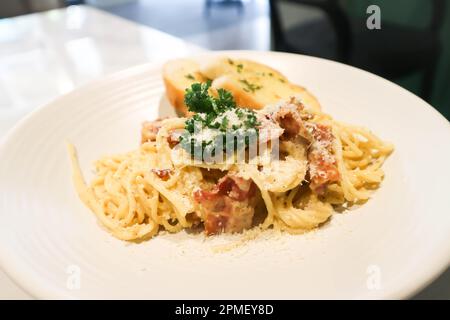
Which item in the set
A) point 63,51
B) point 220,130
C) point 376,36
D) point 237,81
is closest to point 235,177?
point 220,130

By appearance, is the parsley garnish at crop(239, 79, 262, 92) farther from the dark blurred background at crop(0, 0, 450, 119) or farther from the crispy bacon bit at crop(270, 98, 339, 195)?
the dark blurred background at crop(0, 0, 450, 119)

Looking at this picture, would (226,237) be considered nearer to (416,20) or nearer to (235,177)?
(235,177)

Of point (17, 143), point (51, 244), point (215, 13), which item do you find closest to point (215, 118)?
point (51, 244)

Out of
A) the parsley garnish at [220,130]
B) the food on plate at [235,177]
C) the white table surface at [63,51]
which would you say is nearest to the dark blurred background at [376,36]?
the white table surface at [63,51]

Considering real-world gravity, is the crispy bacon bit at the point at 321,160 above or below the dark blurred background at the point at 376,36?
above

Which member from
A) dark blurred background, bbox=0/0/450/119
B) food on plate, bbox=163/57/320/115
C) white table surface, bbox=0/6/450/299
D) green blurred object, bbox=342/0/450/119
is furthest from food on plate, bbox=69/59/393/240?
green blurred object, bbox=342/0/450/119

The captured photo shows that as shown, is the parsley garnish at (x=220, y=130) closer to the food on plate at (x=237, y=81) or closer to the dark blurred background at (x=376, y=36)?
the food on plate at (x=237, y=81)

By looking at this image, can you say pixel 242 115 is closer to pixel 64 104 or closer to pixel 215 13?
pixel 64 104
